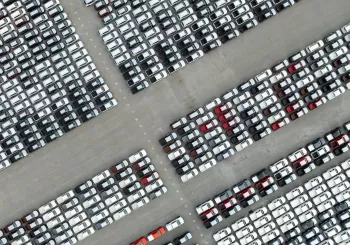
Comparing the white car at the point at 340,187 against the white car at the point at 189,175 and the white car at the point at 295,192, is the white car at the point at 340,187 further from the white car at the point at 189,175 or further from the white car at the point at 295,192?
the white car at the point at 189,175

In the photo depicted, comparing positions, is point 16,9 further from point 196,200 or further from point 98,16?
point 196,200

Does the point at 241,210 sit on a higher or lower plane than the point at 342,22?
lower

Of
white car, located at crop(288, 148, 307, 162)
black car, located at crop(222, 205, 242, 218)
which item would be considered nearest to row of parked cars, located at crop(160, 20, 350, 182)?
white car, located at crop(288, 148, 307, 162)

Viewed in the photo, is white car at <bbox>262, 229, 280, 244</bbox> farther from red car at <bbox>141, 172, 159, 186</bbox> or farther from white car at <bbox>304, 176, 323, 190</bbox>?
red car at <bbox>141, 172, 159, 186</bbox>

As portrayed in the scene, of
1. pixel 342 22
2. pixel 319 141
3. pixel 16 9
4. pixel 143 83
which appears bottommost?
pixel 319 141

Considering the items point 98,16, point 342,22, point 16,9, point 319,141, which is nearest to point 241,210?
point 319,141

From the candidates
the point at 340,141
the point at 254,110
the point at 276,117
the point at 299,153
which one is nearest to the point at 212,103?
the point at 254,110

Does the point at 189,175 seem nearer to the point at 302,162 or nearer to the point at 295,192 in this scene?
the point at 295,192
